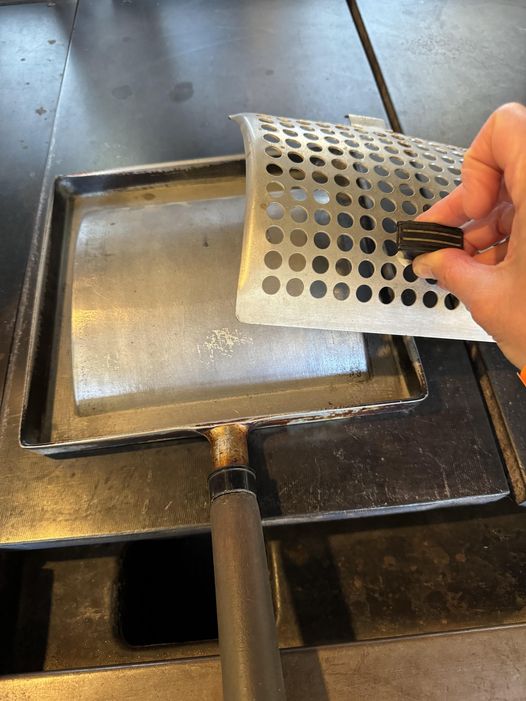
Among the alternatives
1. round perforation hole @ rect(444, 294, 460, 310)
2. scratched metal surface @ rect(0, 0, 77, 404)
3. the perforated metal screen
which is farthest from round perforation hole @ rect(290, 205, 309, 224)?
scratched metal surface @ rect(0, 0, 77, 404)

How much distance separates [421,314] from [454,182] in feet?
0.68

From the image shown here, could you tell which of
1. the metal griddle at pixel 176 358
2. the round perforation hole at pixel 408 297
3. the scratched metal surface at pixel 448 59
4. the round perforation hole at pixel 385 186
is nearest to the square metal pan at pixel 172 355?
the metal griddle at pixel 176 358

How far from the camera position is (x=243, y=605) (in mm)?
518

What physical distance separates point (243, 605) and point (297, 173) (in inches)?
20.2

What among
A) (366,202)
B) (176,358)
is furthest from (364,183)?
(176,358)

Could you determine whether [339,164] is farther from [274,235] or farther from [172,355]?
[172,355]

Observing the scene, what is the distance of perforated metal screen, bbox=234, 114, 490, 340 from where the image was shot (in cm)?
57

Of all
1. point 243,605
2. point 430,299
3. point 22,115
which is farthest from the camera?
point 22,115

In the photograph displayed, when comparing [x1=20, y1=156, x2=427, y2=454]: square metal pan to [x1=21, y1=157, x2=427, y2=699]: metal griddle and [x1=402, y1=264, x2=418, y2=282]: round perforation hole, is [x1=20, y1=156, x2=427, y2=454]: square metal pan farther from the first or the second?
[x1=402, y1=264, x2=418, y2=282]: round perforation hole

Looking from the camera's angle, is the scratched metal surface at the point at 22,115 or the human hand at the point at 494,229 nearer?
the human hand at the point at 494,229

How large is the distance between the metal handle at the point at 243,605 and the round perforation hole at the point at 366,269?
31cm

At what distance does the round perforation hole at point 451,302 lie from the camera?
620 millimetres

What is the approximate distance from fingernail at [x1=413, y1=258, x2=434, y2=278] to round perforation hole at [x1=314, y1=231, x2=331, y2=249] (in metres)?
0.11

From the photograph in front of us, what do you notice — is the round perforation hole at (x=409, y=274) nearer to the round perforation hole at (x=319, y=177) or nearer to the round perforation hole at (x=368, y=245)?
the round perforation hole at (x=368, y=245)
